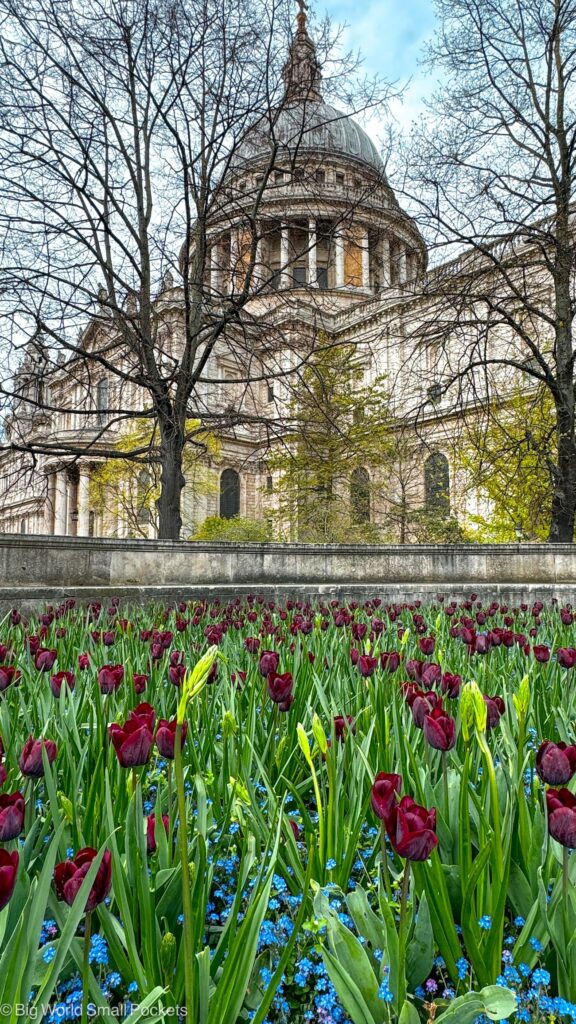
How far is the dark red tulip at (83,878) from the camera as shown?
2.93ft

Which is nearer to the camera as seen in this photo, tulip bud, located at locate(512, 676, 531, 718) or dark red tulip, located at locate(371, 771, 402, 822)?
dark red tulip, located at locate(371, 771, 402, 822)

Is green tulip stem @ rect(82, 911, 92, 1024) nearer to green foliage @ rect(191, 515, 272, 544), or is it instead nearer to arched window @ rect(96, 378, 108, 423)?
arched window @ rect(96, 378, 108, 423)

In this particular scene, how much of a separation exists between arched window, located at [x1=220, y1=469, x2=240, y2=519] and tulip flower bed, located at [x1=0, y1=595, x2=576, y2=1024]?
Result: 4240 centimetres

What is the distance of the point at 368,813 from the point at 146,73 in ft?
39.2

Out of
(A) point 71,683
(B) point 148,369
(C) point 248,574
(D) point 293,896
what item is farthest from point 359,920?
(B) point 148,369

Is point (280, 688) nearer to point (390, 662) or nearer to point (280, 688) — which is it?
point (280, 688)

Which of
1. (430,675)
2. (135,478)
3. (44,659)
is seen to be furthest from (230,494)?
(430,675)

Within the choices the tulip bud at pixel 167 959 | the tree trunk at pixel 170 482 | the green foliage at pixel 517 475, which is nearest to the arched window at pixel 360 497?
the green foliage at pixel 517 475

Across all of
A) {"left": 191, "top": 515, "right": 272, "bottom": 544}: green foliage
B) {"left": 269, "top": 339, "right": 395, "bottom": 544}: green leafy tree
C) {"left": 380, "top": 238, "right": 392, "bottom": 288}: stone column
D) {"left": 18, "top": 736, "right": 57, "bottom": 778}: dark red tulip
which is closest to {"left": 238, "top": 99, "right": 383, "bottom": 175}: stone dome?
{"left": 380, "top": 238, "right": 392, "bottom": 288}: stone column

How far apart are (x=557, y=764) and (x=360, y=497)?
2595 cm

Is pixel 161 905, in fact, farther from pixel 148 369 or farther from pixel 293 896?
pixel 148 369

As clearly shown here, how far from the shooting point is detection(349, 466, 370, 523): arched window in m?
26.1

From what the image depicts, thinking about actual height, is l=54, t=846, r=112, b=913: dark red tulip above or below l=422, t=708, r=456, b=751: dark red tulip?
below

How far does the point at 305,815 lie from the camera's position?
146 cm
